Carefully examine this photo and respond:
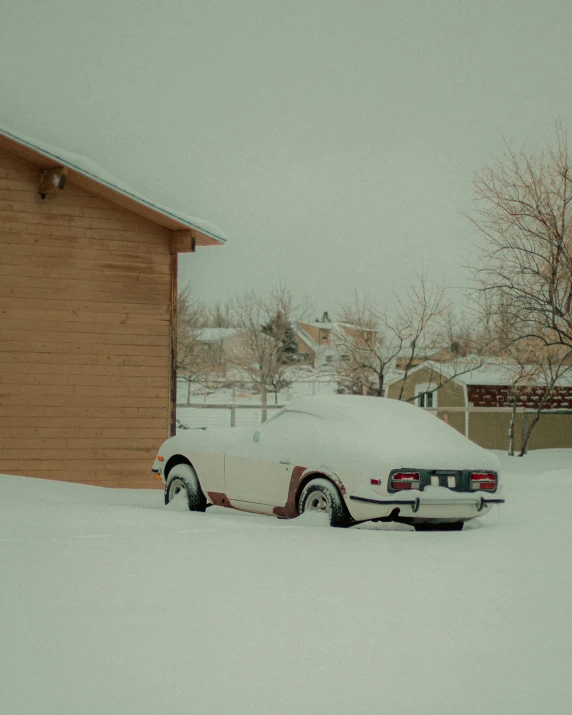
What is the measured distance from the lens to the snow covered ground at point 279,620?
457cm

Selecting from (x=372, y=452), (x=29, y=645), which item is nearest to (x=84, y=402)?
(x=372, y=452)

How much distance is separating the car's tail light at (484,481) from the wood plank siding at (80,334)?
7603 millimetres

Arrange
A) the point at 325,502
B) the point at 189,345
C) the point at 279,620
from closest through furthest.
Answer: the point at 279,620 < the point at 325,502 < the point at 189,345

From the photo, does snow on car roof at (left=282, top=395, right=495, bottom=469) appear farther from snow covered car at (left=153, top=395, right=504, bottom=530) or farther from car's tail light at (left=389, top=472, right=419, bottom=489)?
car's tail light at (left=389, top=472, right=419, bottom=489)

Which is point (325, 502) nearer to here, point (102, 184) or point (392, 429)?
point (392, 429)

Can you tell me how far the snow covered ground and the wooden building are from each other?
6.90 metres

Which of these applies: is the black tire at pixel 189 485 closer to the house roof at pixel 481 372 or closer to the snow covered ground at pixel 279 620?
the snow covered ground at pixel 279 620

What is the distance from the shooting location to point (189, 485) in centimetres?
1141

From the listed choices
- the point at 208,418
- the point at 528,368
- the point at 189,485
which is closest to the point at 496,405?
the point at 528,368

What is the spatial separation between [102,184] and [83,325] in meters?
2.34

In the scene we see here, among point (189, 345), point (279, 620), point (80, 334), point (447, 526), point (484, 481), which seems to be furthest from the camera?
point (189, 345)

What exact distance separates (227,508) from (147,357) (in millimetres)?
5070

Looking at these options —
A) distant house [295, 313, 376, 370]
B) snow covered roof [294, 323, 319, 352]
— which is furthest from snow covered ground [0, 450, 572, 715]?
snow covered roof [294, 323, 319, 352]

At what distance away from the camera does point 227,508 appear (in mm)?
12070
